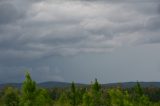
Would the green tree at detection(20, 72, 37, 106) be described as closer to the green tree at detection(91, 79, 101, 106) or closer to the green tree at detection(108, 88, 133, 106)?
the green tree at detection(108, 88, 133, 106)

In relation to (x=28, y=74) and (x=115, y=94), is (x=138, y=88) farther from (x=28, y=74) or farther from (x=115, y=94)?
(x=28, y=74)

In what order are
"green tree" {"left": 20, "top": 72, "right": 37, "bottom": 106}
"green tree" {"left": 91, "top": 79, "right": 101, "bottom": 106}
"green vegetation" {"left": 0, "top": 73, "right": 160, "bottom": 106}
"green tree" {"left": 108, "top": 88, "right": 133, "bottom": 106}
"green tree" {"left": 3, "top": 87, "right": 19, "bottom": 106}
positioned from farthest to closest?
"green tree" {"left": 91, "top": 79, "right": 101, "bottom": 106} < "green tree" {"left": 108, "top": 88, "right": 133, "bottom": 106} < "green tree" {"left": 3, "top": 87, "right": 19, "bottom": 106} < "green vegetation" {"left": 0, "top": 73, "right": 160, "bottom": 106} < "green tree" {"left": 20, "top": 72, "right": 37, "bottom": 106}

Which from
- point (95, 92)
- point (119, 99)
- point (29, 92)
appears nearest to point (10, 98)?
point (29, 92)

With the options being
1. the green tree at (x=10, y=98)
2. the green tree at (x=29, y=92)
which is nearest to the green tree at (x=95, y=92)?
the green tree at (x=10, y=98)

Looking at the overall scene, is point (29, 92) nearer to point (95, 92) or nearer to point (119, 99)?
point (119, 99)

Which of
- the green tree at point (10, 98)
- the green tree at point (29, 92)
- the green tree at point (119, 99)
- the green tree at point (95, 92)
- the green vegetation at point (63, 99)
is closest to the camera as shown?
the green tree at point (29, 92)

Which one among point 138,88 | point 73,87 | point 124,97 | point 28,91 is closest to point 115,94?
point 124,97

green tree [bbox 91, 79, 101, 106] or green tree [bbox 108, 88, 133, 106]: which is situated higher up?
green tree [bbox 91, 79, 101, 106]

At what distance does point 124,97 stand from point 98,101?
14.9 meters

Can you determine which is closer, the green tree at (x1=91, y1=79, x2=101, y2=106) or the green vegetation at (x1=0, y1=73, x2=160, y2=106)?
the green vegetation at (x1=0, y1=73, x2=160, y2=106)

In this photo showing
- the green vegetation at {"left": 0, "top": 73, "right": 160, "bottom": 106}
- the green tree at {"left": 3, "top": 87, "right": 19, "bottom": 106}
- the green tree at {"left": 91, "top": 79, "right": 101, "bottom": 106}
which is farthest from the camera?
the green tree at {"left": 91, "top": 79, "right": 101, "bottom": 106}

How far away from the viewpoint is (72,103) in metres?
109

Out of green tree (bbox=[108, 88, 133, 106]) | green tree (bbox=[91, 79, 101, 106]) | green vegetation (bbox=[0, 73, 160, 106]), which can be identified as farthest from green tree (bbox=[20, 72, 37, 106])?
green tree (bbox=[91, 79, 101, 106])

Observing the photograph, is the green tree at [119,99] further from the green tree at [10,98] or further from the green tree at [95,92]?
→ the green tree at [10,98]
